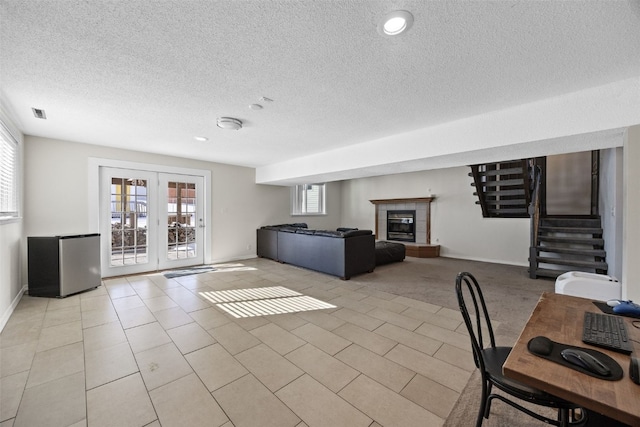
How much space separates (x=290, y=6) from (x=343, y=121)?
1871 millimetres

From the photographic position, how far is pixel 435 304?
11.1 feet

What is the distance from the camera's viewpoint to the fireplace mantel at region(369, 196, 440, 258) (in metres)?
6.95

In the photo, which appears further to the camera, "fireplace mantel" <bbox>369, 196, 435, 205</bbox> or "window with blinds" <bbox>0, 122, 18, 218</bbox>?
"fireplace mantel" <bbox>369, 196, 435, 205</bbox>

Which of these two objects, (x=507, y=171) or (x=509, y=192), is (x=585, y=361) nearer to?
(x=507, y=171)

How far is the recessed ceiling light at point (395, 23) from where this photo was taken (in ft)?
4.84

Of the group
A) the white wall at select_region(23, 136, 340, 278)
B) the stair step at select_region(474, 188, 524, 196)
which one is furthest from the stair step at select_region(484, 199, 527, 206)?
the white wall at select_region(23, 136, 340, 278)

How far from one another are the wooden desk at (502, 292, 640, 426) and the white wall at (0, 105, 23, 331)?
4316 millimetres

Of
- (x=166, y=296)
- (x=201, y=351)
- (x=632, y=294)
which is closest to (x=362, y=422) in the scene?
(x=201, y=351)

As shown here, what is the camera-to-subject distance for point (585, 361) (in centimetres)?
89

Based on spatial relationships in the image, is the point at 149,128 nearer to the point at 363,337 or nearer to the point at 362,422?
the point at 363,337

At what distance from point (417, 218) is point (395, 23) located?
660 cm

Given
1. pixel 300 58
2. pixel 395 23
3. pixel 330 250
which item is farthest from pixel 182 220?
pixel 395 23

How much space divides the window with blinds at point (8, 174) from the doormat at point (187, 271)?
216 cm

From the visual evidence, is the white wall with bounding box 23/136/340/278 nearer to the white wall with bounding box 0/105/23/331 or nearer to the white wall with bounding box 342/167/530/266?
the white wall with bounding box 0/105/23/331
